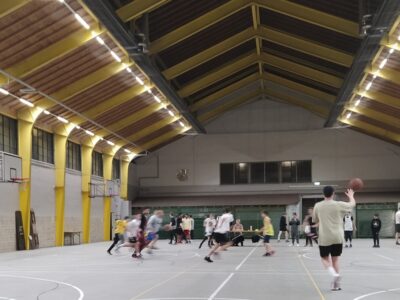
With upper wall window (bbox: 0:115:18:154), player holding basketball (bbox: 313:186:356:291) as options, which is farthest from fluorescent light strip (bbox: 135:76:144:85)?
player holding basketball (bbox: 313:186:356:291)

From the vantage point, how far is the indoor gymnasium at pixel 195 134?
13.7m

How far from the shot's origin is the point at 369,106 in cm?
3762

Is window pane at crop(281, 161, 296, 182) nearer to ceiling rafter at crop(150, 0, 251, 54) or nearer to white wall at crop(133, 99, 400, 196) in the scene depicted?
white wall at crop(133, 99, 400, 196)

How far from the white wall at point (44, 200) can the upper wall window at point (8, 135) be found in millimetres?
2617

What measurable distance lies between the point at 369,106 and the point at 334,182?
→ 39.2 ft

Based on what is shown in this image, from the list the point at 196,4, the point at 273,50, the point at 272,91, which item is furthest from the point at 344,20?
the point at 272,91

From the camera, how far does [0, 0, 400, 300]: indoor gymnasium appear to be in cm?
1366

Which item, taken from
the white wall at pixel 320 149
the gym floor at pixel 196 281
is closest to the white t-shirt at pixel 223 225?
the gym floor at pixel 196 281

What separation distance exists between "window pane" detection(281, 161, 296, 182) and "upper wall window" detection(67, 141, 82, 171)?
19.3 meters

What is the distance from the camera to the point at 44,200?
106 ft

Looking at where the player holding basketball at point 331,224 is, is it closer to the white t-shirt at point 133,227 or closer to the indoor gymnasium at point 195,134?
the indoor gymnasium at point 195,134

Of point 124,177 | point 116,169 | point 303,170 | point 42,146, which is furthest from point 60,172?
point 303,170

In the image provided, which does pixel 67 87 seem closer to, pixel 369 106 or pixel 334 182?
pixel 369 106

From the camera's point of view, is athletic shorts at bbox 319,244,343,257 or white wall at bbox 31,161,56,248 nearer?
athletic shorts at bbox 319,244,343,257
